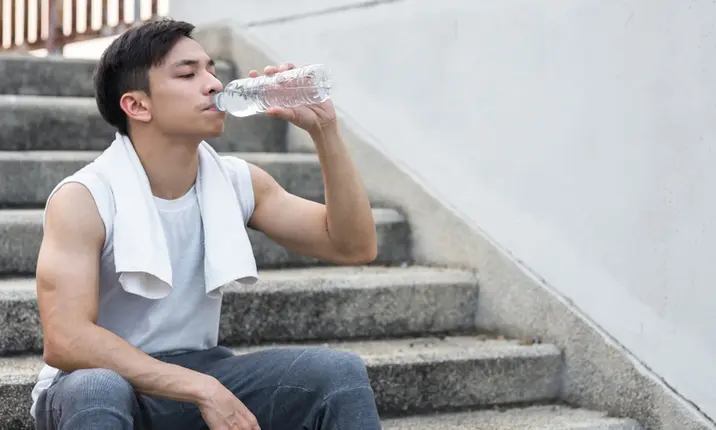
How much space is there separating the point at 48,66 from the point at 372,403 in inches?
95.9

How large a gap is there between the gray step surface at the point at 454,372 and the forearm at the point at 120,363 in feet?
2.41

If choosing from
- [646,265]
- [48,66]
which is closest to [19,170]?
[48,66]

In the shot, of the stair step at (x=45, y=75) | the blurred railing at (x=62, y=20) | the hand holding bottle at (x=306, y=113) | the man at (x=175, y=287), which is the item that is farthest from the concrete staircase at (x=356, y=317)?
the blurred railing at (x=62, y=20)

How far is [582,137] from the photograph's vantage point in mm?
2818

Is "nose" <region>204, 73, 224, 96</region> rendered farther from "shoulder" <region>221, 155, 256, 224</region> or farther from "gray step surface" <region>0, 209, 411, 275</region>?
"gray step surface" <region>0, 209, 411, 275</region>

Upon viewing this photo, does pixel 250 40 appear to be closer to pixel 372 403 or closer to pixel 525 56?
pixel 525 56

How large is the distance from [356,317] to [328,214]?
802mm

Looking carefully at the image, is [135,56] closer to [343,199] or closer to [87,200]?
[87,200]

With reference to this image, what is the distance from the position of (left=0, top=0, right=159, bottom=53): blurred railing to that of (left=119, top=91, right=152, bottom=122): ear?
3.31m

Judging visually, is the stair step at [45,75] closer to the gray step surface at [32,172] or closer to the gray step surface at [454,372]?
the gray step surface at [32,172]

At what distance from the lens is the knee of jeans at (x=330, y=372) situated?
197 centimetres

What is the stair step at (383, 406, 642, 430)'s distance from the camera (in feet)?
8.57

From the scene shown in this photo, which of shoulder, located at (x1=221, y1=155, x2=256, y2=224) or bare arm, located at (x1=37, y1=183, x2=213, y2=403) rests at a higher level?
shoulder, located at (x1=221, y1=155, x2=256, y2=224)

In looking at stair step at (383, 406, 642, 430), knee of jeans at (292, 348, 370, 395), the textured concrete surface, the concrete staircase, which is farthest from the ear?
the textured concrete surface
